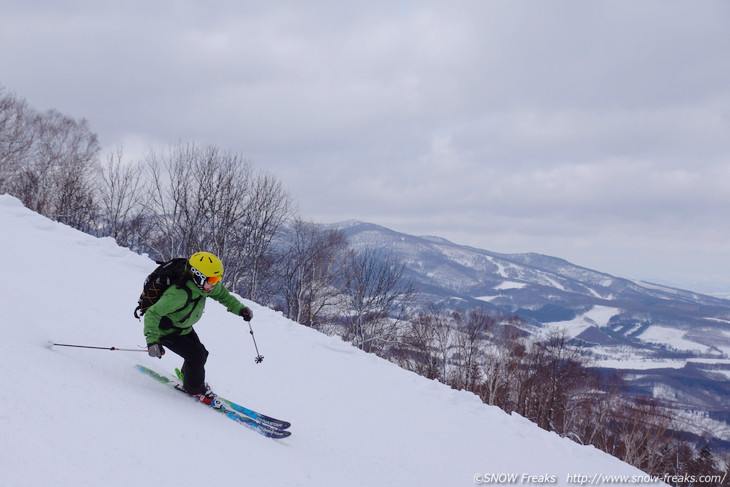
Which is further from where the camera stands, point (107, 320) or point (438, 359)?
point (438, 359)

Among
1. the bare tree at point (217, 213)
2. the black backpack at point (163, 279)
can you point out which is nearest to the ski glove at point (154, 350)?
the black backpack at point (163, 279)

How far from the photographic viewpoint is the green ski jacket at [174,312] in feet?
14.7

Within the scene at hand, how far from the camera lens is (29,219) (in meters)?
12.1

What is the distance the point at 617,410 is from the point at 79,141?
58143 mm

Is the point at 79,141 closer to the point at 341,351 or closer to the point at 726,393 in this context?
the point at 341,351

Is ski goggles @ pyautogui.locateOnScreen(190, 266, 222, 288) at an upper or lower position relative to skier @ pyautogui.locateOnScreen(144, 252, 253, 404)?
upper

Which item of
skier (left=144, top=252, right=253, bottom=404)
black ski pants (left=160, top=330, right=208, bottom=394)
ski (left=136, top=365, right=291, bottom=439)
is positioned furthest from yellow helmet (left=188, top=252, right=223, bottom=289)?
ski (left=136, top=365, right=291, bottom=439)

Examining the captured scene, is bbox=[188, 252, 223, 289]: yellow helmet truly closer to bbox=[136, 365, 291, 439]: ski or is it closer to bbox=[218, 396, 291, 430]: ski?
bbox=[136, 365, 291, 439]: ski

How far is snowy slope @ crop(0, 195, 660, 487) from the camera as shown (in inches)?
126

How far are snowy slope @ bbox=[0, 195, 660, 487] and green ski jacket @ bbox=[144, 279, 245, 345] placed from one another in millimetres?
636

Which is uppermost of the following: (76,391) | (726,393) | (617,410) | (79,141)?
(79,141)

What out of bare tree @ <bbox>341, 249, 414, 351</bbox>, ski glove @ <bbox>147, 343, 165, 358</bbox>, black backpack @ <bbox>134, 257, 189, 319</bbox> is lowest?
bare tree @ <bbox>341, 249, 414, 351</bbox>

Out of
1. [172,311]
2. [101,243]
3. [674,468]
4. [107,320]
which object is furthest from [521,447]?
[674,468]

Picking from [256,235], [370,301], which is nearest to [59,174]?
[256,235]
